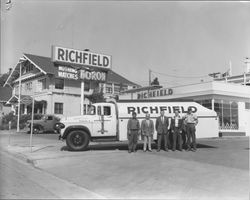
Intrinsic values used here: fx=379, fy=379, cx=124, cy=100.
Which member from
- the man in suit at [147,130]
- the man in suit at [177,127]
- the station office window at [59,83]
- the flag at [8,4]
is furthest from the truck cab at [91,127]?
the station office window at [59,83]

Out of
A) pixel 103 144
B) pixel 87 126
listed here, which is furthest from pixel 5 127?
pixel 87 126

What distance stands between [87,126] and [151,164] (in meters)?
5.09

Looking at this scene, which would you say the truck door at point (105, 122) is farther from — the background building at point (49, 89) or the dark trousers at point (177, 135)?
the background building at point (49, 89)

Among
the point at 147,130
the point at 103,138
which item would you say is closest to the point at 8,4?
the point at 147,130

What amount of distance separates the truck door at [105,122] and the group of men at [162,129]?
53.9 inches

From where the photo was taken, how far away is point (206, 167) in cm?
1112

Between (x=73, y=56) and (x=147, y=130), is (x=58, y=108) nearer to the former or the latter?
(x=73, y=56)

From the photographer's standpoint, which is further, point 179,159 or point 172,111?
point 172,111

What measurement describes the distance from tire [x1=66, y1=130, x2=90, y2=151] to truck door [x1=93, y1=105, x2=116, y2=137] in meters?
0.55

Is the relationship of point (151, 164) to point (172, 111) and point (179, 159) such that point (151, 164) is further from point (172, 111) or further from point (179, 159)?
point (172, 111)

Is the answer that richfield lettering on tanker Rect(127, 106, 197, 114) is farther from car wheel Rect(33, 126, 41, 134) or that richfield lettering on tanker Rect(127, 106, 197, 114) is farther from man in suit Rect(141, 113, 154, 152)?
car wheel Rect(33, 126, 41, 134)

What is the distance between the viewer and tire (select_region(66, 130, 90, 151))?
16156mm

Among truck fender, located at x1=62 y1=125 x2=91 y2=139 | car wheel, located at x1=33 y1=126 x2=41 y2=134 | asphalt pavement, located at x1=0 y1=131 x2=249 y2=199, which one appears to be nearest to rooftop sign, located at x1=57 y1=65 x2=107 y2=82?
car wheel, located at x1=33 y1=126 x2=41 y2=134

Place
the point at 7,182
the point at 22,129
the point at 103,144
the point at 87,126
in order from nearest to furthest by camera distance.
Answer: the point at 7,182
the point at 87,126
the point at 103,144
the point at 22,129
